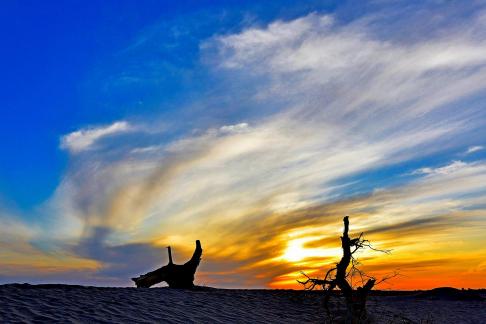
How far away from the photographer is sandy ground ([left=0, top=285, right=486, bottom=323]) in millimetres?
12929

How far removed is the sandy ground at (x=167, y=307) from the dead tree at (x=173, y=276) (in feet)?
6.66

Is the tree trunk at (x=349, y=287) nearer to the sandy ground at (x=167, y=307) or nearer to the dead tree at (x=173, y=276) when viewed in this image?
the sandy ground at (x=167, y=307)

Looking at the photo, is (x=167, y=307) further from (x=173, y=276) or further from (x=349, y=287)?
(x=173, y=276)

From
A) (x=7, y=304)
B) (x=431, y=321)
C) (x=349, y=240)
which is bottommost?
(x=431, y=321)

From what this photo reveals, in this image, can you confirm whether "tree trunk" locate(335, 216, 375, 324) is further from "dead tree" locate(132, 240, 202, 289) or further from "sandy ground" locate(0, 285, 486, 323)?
"dead tree" locate(132, 240, 202, 289)

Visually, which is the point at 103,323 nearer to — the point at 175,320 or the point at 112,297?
the point at 175,320

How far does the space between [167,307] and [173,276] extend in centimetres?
702

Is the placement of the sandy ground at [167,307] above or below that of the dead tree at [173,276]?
below

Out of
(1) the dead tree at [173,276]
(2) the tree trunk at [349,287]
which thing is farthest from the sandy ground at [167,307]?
(1) the dead tree at [173,276]

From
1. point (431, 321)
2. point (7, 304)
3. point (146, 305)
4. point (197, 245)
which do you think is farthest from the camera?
point (197, 245)

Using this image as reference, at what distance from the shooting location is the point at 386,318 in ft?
65.8

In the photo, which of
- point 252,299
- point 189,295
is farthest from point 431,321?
point 189,295

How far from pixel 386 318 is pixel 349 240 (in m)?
5.06

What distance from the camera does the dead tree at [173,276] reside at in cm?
2227
